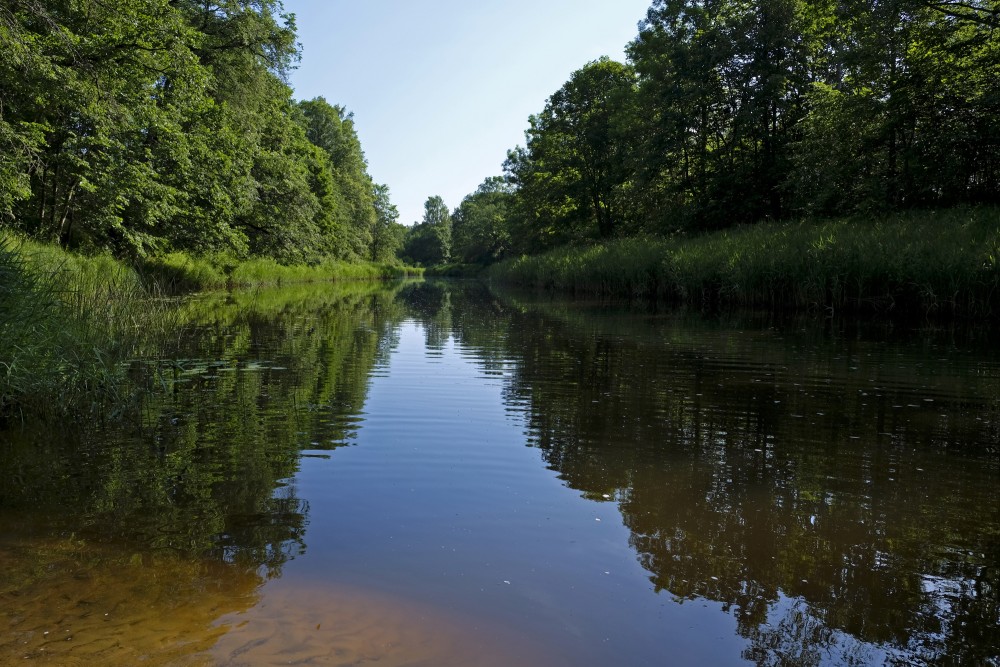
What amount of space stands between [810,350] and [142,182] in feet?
51.5

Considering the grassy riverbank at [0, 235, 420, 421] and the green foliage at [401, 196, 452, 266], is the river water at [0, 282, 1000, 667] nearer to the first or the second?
the grassy riverbank at [0, 235, 420, 421]

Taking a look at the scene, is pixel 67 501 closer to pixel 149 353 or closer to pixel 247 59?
pixel 149 353

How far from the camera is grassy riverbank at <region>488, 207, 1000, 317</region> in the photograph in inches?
466

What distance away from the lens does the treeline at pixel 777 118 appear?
16.7 m

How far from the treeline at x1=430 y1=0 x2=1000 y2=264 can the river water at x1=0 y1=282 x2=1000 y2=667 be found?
535 inches

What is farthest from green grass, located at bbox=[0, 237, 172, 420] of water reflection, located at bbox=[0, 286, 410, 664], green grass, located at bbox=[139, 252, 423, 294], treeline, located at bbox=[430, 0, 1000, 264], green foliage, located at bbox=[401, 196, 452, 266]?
green foliage, located at bbox=[401, 196, 452, 266]

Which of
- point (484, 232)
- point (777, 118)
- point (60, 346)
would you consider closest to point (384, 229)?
point (484, 232)

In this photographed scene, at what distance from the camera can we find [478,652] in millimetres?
2166

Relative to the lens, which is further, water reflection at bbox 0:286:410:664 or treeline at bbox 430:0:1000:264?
treeline at bbox 430:0:1000:264

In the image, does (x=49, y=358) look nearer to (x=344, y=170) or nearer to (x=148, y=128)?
(x=148, y=128)

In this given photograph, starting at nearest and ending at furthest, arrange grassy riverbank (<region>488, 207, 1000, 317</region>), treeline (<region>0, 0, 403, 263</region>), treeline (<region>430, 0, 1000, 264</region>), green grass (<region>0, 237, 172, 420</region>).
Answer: green grass (<region>0, 237, 172, 420</region>) → grassy riverbank (<region>488, 207, 1000, 317</region>) → treeline (<region>0, 0, 403, 263</region>) → treeline (<region>430, 0, 1000, 264</region>)

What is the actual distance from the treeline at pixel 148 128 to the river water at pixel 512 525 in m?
7.51

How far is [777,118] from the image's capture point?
25328 millimetres

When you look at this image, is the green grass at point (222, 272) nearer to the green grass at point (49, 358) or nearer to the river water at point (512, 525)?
the green grass at point (49, 358)
